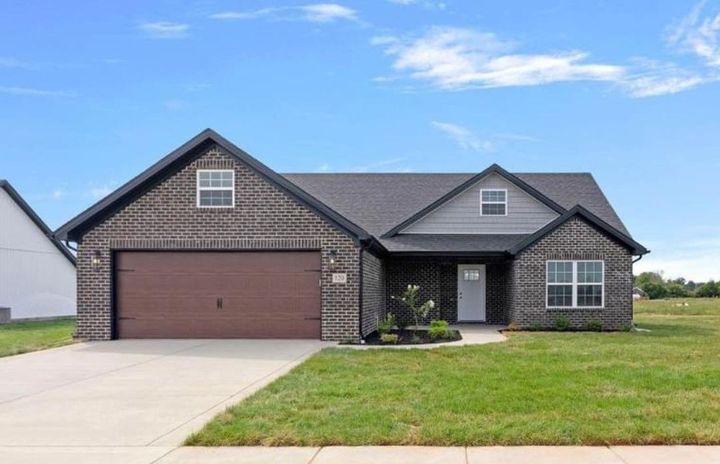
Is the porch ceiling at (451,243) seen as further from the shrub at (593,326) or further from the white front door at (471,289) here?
the shrub at (593,326)

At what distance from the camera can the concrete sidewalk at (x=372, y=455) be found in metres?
6.64

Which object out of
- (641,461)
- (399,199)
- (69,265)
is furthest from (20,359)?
(69,265)

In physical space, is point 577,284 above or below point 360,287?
below

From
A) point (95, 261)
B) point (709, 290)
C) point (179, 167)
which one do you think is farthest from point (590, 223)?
point (709, 290)

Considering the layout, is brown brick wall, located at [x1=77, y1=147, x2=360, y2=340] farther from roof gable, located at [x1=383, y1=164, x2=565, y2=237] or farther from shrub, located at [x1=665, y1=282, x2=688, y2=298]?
shrub, located at [x1=665, y1=282, x2=688, y2=298]

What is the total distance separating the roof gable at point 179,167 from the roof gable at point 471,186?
21.4 ft

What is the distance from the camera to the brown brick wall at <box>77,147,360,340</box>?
1814cm

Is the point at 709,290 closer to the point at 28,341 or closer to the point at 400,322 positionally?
the point at 400,322

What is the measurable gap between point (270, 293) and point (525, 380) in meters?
9.21

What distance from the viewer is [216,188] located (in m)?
18.5

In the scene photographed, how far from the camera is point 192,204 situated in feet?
60.7

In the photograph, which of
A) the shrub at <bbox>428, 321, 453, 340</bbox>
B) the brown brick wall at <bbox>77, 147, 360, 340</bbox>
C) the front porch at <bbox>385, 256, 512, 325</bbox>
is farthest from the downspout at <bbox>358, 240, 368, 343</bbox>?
the front porch at <bbox>385, 256, 512, 325</bbox>

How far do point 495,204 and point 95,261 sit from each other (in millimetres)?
13567

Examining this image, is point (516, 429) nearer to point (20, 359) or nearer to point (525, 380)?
point (525, 380)
